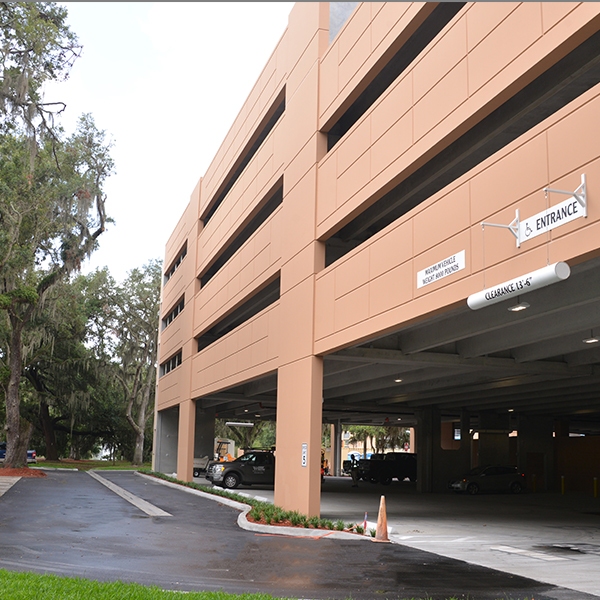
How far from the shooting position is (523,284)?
9.80 meters

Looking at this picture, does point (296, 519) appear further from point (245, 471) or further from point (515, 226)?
point (245, 471)

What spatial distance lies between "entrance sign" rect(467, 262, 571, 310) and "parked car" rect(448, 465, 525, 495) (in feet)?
82.6

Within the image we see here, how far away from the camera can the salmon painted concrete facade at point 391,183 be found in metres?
10.5

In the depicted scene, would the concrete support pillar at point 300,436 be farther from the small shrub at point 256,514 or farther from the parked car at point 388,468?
the parked car at point 388,468

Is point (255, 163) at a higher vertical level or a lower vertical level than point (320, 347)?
higher

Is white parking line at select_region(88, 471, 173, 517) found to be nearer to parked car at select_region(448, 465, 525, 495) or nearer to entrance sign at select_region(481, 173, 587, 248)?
entrance sign at select_region(481, 173, 587, 248)

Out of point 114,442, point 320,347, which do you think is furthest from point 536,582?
point 114,442

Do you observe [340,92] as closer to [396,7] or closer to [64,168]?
[396,7]

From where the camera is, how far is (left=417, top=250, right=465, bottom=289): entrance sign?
12231 millimetres

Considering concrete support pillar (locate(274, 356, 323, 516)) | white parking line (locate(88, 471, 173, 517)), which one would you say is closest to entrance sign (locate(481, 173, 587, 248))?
concrete support pillar (locate(274, 356, 323, 516))

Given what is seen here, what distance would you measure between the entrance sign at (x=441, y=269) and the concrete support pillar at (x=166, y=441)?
119ft

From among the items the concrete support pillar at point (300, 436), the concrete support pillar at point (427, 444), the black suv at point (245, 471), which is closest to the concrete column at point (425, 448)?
the concrete support pillar at point (427, 444)

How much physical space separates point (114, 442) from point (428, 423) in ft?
129

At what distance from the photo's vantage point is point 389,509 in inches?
929
